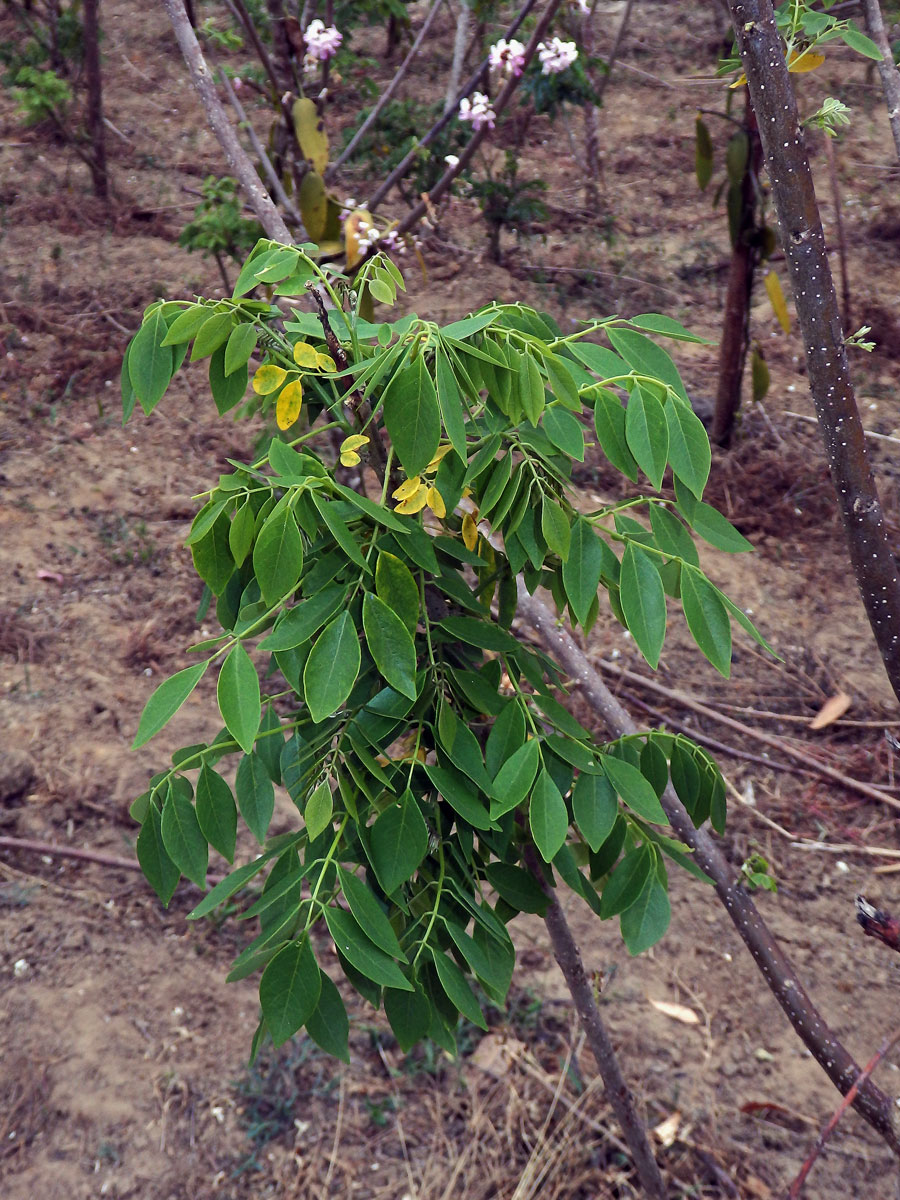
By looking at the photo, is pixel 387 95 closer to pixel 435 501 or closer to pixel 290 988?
pixel 435 501

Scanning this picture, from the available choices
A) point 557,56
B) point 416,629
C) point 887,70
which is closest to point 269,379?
point 416,629

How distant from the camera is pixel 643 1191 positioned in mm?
1890

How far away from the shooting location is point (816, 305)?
1.09 metres

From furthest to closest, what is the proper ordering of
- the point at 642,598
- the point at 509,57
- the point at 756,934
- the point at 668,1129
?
the point at 509,57
the point at 668,1129
the point at 756,934
the point at 642,598

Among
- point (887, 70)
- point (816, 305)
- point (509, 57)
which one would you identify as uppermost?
point (509, 57)

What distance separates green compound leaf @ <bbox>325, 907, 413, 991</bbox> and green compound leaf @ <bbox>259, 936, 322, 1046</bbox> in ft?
0.10

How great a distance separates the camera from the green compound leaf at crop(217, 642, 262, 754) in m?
0.90

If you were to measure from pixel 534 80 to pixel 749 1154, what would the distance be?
171 inches

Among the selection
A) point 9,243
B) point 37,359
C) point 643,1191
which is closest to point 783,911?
point 643,1191

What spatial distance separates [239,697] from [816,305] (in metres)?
0.72

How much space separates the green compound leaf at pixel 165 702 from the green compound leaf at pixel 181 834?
0.48ft

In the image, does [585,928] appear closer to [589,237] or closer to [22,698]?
[22,698]

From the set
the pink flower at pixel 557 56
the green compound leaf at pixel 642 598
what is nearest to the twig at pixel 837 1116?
the green compound leaf at pixel 642 598

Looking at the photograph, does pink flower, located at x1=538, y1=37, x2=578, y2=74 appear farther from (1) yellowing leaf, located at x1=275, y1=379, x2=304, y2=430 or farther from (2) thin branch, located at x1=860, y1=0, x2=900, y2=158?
(1) yellowing leaf, located at x1=275, y1=379, x2=304, y2=430
